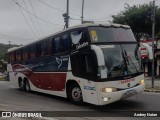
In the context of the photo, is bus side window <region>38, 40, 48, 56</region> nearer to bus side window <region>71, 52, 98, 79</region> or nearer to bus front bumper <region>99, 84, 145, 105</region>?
bus side window <region>71, 52, 98, 79</region>

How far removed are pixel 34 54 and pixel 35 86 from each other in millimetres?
1790

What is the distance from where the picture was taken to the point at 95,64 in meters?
11.0

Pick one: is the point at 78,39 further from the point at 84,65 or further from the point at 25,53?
the point at 25,53

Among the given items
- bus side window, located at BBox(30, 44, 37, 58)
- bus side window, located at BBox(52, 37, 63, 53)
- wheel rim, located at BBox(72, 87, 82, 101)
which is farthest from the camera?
bus side window, located at BBox(30, 44, 37, 58)

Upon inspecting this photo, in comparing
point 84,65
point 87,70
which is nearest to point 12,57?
point 84,65

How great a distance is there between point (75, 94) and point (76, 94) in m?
0.08

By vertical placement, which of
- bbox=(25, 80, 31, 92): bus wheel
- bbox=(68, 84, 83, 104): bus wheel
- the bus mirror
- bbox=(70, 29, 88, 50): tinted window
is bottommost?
bbox=(25, 80, 31, 92): bus wheel

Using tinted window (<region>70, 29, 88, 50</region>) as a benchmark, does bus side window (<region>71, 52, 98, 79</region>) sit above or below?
below

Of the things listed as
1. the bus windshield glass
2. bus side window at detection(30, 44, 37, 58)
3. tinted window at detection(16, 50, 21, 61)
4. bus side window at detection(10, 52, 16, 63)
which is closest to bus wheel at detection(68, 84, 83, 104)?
the bus windshield glass

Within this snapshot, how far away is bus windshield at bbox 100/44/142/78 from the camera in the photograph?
11.2 meters

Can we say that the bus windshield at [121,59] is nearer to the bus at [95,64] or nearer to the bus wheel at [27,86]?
the bus at [95,64]

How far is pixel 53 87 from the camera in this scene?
1490 cm

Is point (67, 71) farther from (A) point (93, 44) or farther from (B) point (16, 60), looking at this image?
(B) point (16, 60)

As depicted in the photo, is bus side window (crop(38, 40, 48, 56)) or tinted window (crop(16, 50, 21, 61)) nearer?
bus side window (crop(38, 40, 48, 56))
